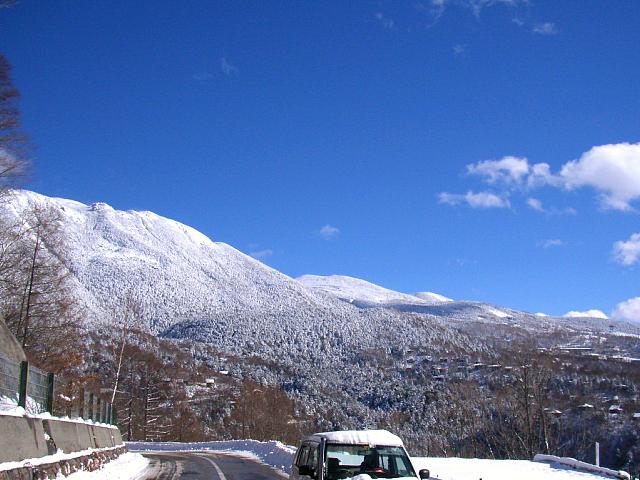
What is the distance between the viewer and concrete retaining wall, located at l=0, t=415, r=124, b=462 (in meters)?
10.5

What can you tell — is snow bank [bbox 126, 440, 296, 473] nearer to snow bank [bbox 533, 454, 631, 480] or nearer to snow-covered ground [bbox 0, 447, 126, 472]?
snow bank [bbox 533, 454, 631, 480]

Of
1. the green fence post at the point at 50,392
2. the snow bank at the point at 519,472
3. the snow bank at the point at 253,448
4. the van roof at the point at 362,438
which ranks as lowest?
the snow bank at the point at 253,448

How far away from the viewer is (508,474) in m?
30.5

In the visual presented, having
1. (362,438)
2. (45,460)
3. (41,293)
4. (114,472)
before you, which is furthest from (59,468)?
(41,293)

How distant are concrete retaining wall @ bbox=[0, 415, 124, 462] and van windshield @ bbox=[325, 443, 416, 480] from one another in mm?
4853

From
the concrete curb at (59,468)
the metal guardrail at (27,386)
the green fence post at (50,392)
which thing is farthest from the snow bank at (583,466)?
the metal guardrail at (27,386)

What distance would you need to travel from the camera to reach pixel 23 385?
44.9ft

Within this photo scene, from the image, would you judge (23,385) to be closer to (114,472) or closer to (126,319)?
(114,472)

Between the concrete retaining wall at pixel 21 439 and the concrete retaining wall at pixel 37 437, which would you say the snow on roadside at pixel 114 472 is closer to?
the concrete retaining wall at pixel 37 437

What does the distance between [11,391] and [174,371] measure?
516ft

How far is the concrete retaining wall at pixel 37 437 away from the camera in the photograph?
1050cm

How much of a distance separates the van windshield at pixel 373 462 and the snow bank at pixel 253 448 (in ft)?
62.9

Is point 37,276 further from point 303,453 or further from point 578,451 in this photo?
point 578,451

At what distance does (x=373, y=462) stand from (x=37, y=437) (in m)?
6.39
